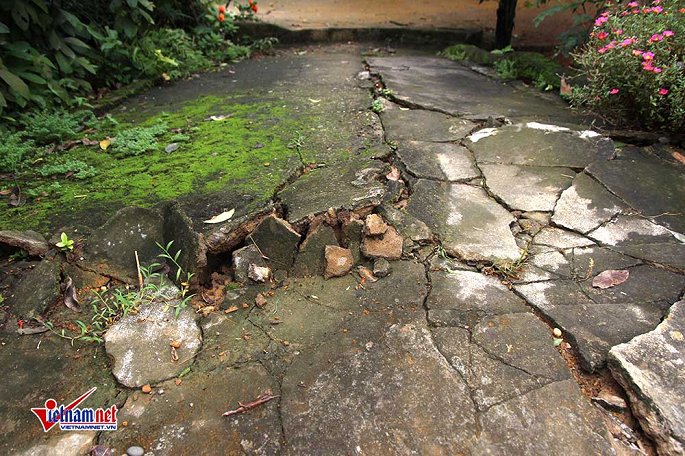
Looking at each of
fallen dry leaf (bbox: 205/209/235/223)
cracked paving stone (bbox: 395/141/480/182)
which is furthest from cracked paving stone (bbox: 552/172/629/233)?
fallen dry leaf (bbox: 205/209/235/223)

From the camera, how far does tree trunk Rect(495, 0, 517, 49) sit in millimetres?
5037

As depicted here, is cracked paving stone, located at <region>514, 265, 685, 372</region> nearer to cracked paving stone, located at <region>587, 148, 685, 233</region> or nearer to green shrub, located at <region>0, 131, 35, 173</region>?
cracked paving stone, located at <region>587, 148, 685, 233</region>

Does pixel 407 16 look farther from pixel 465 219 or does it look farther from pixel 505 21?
pixel 465 219

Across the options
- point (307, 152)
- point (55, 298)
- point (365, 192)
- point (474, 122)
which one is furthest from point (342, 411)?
point (474, 122)

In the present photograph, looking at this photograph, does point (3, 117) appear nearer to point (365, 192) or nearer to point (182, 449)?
point (365, 192)

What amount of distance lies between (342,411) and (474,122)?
2.55 m

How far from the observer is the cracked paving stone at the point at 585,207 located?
2.29m

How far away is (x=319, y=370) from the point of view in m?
1.60

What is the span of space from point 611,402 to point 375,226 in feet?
3.76

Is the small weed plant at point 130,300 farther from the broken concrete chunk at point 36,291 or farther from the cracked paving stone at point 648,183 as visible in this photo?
the cracked paving stone at point 648,183

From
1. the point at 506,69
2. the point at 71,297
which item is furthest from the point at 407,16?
the point at 71,297

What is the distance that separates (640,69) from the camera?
2.88 metres

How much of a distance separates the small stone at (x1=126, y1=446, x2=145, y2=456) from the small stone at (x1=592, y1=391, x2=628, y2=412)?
1454mm

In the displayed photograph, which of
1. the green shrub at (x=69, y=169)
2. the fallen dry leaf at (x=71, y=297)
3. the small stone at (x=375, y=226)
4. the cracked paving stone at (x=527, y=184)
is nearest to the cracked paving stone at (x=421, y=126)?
the cracked paving stone at (x=527, y=184)
